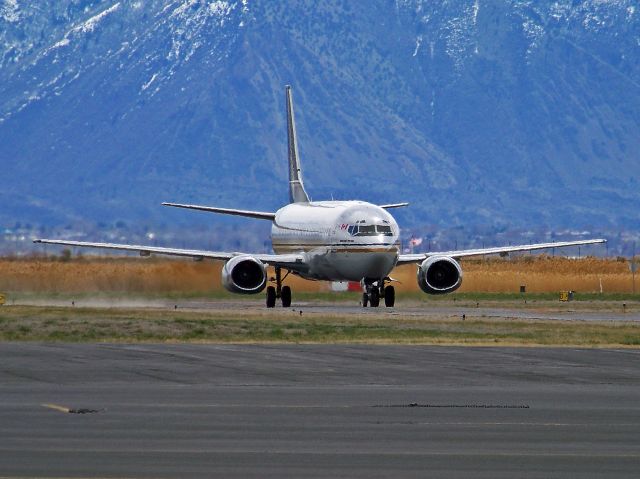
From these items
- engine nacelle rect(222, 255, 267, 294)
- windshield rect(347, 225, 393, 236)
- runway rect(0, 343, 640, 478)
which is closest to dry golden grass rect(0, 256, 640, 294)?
engine nacelle rect(222, 255, 267, 294)

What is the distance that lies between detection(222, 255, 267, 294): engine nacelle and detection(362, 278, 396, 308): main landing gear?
382cm

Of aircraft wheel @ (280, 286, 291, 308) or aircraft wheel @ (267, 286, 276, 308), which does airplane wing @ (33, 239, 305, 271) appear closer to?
aircraft wheel @ (267, 286, 276, 308)

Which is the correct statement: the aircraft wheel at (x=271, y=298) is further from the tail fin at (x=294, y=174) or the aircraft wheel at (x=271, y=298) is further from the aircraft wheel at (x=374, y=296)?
the tail fin at (x=294, y=174)

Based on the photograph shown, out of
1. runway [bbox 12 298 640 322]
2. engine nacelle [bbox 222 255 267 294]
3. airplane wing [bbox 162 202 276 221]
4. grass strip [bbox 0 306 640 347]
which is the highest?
airplane wing [bbox 162 202 276 221]

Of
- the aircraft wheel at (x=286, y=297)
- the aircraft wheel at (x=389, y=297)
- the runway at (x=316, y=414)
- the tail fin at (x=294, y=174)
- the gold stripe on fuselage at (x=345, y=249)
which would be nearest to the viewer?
the runway at (x=316, y=414)

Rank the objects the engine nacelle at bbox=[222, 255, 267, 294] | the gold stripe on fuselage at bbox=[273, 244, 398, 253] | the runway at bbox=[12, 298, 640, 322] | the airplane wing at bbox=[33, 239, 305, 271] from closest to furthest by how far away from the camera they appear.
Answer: the runway at bbox=[12, 298, 640, 322] → the gold stripe on fuselage at bbox=[273, 244, 398, 253] → the engine nacelle at bbox=[222, 255, 267, 294] → the airplane wing at bbox=[33, 239, 305, 271]

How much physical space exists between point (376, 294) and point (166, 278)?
1466 centimetres

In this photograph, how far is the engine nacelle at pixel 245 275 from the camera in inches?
2832

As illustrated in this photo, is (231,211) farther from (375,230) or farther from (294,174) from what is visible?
(294,174)

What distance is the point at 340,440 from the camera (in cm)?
2616

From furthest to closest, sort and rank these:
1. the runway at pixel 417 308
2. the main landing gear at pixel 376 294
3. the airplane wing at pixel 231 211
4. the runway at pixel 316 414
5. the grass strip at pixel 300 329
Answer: the airplane wing at pixel 231 211 < the main landing gear at pixel 376 294 < the runway at pixel 417 308 < the grass strip at pixel 300 329 < the runway at pixel 316 414

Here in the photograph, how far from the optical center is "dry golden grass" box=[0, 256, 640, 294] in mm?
84250

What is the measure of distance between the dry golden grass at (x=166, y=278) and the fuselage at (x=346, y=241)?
315 inches

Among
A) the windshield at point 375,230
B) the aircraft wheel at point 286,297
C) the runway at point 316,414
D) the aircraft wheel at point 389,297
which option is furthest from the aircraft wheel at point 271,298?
the runway at point 316,414
